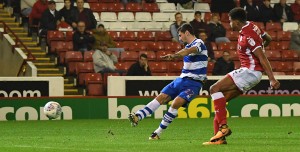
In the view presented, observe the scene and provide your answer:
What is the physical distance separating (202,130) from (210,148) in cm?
521

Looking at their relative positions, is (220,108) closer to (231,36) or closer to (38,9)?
(38,9)

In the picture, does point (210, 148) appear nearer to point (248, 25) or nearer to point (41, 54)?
point (248, 25)

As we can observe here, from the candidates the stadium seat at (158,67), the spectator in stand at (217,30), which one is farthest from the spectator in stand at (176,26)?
the stadium seat at (158,67)

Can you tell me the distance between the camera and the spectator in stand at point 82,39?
2498cm

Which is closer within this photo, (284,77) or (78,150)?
(78,150)

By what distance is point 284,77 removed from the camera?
Answer: 24.5 m

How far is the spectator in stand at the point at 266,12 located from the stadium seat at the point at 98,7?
16.2 ft

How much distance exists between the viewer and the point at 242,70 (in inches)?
516

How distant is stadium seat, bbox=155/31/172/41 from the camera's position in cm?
2742

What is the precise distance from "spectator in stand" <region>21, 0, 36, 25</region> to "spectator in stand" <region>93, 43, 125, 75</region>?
3581 millimetres

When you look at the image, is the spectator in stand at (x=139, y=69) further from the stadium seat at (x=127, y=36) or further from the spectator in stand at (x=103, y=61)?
the stadium seat at (x=127, y=36)

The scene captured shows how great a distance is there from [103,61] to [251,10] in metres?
6.40

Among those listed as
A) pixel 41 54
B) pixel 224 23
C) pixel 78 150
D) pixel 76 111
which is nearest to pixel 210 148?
pixel 78 150

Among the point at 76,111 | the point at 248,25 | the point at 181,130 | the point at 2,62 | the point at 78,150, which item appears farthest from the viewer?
the point at 2,62
